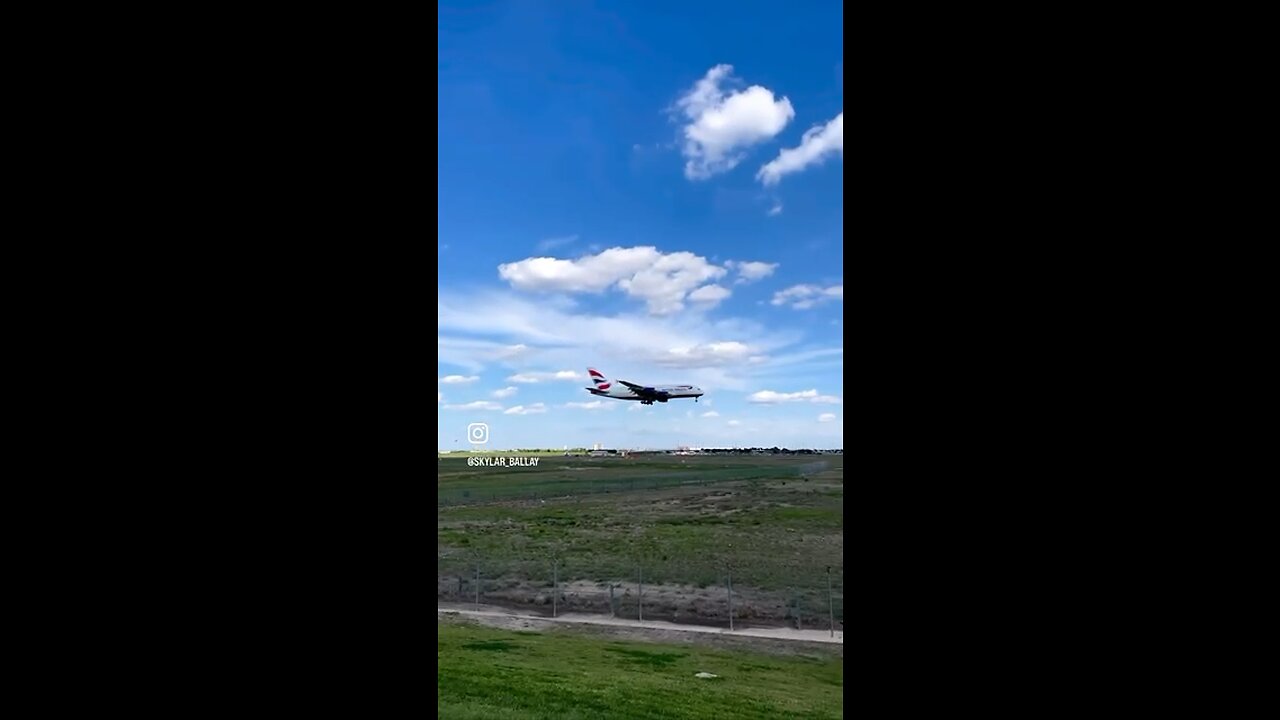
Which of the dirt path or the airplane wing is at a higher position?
the airplane wing

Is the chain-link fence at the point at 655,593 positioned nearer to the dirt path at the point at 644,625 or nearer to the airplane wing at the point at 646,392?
the dirt path at the point at 644,625

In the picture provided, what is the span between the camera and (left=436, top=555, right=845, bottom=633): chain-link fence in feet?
35.4

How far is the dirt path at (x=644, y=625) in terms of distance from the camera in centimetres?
885

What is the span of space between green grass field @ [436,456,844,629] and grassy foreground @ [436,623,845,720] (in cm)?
126

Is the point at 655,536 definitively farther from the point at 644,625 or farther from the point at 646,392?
the point at 644,625

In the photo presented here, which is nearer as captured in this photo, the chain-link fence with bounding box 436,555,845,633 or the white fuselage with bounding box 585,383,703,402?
the chain-link fence with bounding box 436,555,845,633

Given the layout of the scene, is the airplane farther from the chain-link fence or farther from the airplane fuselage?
the chain-link fence

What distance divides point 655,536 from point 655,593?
23.9 ft

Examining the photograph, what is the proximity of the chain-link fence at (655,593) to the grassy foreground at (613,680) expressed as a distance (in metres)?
1.46

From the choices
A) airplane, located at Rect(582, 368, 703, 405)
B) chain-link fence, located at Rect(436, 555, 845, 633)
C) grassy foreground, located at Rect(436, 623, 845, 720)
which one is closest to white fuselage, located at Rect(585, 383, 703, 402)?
airplane, located at Rect(582, 368, 703, 405)

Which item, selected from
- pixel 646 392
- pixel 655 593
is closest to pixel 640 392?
pixel 646 392
